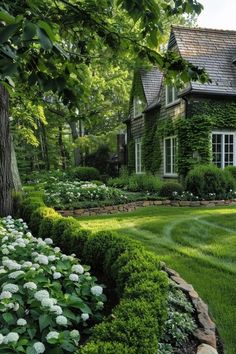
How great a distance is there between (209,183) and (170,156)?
4.47 meters

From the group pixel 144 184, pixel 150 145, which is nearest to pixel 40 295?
pixel 144 184

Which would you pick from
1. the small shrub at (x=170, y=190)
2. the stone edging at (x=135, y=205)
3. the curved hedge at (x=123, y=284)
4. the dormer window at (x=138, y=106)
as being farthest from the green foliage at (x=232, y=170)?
the curved hedge at (x=123, y=284)

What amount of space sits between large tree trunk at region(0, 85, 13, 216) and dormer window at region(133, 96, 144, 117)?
13.0 meters

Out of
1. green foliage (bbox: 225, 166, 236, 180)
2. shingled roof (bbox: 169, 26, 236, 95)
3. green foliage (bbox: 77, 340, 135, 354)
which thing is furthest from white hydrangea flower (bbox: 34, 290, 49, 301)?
shingled roof (bbox: 169, 26, 236, 95)

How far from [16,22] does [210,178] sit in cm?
1147

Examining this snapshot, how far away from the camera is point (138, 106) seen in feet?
68.4

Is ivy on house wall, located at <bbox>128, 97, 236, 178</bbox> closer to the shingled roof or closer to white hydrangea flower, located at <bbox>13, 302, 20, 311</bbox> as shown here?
the shingled roof

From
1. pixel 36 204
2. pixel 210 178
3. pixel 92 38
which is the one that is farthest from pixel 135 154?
pixel 92 38

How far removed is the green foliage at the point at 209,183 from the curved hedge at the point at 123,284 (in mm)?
7480

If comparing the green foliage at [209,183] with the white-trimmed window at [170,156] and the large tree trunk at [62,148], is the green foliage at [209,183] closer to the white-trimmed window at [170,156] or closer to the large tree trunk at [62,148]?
the white-trimmed window at [170,156]

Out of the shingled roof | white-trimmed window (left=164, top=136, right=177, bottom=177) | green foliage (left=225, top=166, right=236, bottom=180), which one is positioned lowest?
green foliage (left=225, top=166, right=236, bottom=180)

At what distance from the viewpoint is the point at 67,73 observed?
110 inches

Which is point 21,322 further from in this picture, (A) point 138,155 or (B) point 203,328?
(A) point 138,155

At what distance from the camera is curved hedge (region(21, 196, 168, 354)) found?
2119mm
